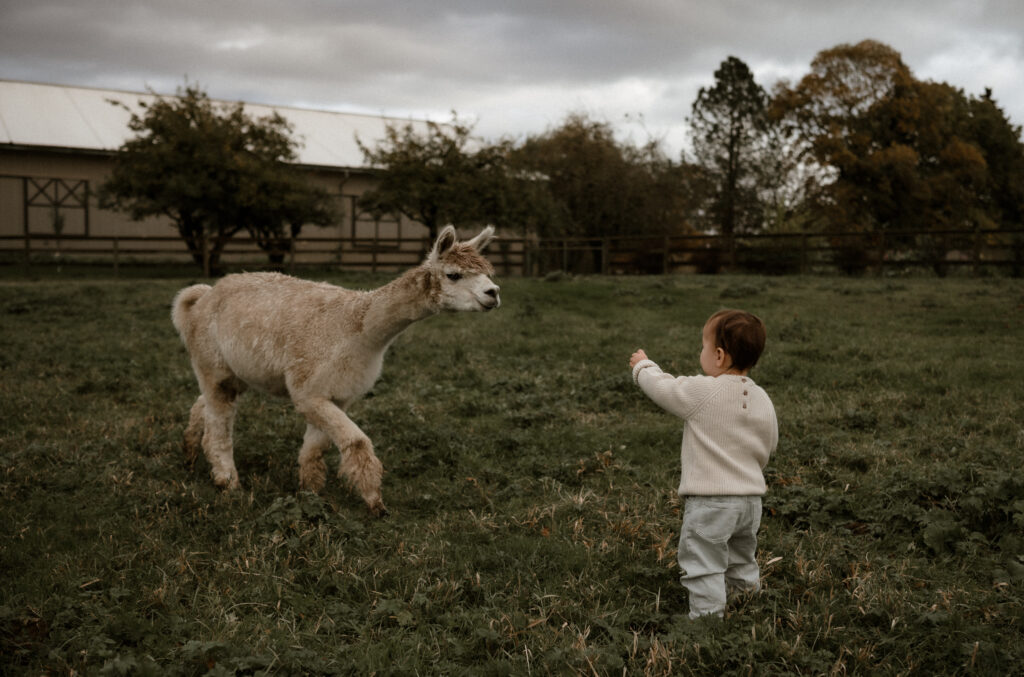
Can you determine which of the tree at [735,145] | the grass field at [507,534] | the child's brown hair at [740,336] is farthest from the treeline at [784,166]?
the child's brown hair at [740,336]

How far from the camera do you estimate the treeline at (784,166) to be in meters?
32.3

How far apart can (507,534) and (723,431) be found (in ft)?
5.46

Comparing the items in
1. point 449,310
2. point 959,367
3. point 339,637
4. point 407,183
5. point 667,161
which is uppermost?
point 667,161

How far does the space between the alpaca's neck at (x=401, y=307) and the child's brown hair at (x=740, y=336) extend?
227 centimetres

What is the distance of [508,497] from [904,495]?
2.57 metres

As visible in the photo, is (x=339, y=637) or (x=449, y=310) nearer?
Result: (x=339, y=637)

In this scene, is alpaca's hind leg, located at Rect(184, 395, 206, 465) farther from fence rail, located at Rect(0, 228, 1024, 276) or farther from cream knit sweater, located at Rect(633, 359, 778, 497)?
fence rail, located at Rect(0, 228, 1024, 276)

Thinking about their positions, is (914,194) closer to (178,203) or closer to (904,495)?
(178,203)

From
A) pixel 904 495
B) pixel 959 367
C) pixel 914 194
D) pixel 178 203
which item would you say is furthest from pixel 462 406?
pixel 914 194

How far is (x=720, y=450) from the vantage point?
3.63m

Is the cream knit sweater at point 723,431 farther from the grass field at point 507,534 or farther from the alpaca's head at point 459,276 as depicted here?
the alpaca's head at point 459,276

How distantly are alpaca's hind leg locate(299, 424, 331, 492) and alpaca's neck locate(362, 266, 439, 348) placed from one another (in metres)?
0.79

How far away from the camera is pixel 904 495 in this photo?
5207mm

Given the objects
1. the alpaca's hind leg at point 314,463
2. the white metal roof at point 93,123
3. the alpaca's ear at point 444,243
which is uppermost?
the white metal roof at point 93,123
